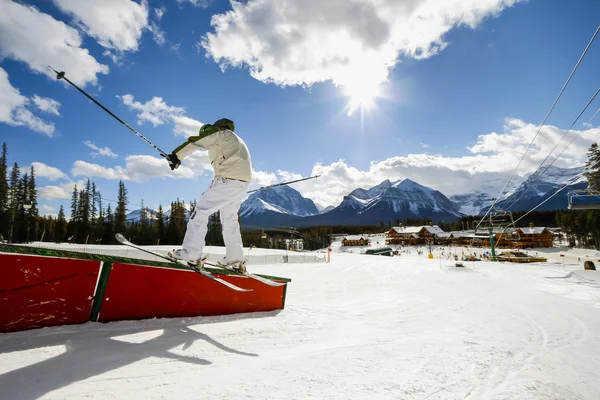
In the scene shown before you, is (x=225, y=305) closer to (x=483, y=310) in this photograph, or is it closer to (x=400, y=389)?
(x=400, y=389)

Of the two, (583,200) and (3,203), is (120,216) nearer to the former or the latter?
(3,203)

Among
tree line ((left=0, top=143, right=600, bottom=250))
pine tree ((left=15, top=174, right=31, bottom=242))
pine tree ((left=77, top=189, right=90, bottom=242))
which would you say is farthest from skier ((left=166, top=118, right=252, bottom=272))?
pine tree ((left=77, top=189, right=90, bottom=242))

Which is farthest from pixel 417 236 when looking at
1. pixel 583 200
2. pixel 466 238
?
pixel 583 200

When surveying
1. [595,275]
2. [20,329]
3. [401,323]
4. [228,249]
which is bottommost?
[595,275]

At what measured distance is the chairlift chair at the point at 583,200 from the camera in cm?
1953

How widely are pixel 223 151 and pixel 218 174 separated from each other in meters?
0.35

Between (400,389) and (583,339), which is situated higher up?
(400,389)

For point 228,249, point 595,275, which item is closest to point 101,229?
point 228,249

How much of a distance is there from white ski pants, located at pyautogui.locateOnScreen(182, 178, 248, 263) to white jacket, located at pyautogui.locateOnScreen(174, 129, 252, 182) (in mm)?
134

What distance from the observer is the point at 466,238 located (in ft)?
291

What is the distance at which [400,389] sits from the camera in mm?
2066

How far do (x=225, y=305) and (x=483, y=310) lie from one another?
204 inches

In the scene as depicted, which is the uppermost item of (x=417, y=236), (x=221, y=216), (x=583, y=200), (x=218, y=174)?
(x=583, y=200)

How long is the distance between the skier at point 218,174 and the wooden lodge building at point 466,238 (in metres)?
72.7
